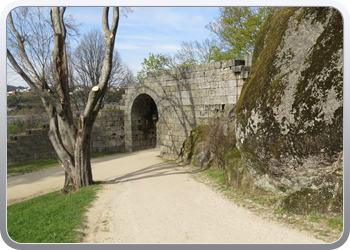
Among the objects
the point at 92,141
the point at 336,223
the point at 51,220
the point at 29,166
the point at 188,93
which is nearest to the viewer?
the point at 336,223

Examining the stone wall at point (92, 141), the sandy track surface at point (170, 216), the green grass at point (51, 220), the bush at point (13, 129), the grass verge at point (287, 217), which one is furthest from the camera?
the bush at point (13, 129)

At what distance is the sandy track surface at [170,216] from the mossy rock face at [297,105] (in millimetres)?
981

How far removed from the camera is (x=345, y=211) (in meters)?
3.87

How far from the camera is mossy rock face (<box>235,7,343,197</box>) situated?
14.0 feet

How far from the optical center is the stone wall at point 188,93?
9586 mm

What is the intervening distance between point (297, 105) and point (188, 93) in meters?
6.99

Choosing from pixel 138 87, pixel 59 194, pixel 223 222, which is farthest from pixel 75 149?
pixel 138 87

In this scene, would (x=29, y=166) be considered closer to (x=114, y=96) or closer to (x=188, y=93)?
(x=188, y=93)

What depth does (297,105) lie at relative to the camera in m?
4.57

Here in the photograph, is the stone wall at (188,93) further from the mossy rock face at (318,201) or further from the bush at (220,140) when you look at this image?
the mossy rock face at (318,201)

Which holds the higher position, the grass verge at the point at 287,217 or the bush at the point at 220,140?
the bush at the point at 220,140

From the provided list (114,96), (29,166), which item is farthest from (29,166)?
(114,96)

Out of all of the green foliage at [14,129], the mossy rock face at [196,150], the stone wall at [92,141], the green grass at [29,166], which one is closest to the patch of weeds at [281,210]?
the mossy rock face at [196,150]

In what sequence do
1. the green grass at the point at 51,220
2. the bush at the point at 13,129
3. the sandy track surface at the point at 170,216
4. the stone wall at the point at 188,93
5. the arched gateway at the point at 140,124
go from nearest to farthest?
1. the sandy track surface at the point at 170,216
2. the green grass at the point at 51,220
3. the stone wall at the point at 188,93
4. the bush at the point at 13,129
5. the arched gateway at the point at 140,124
